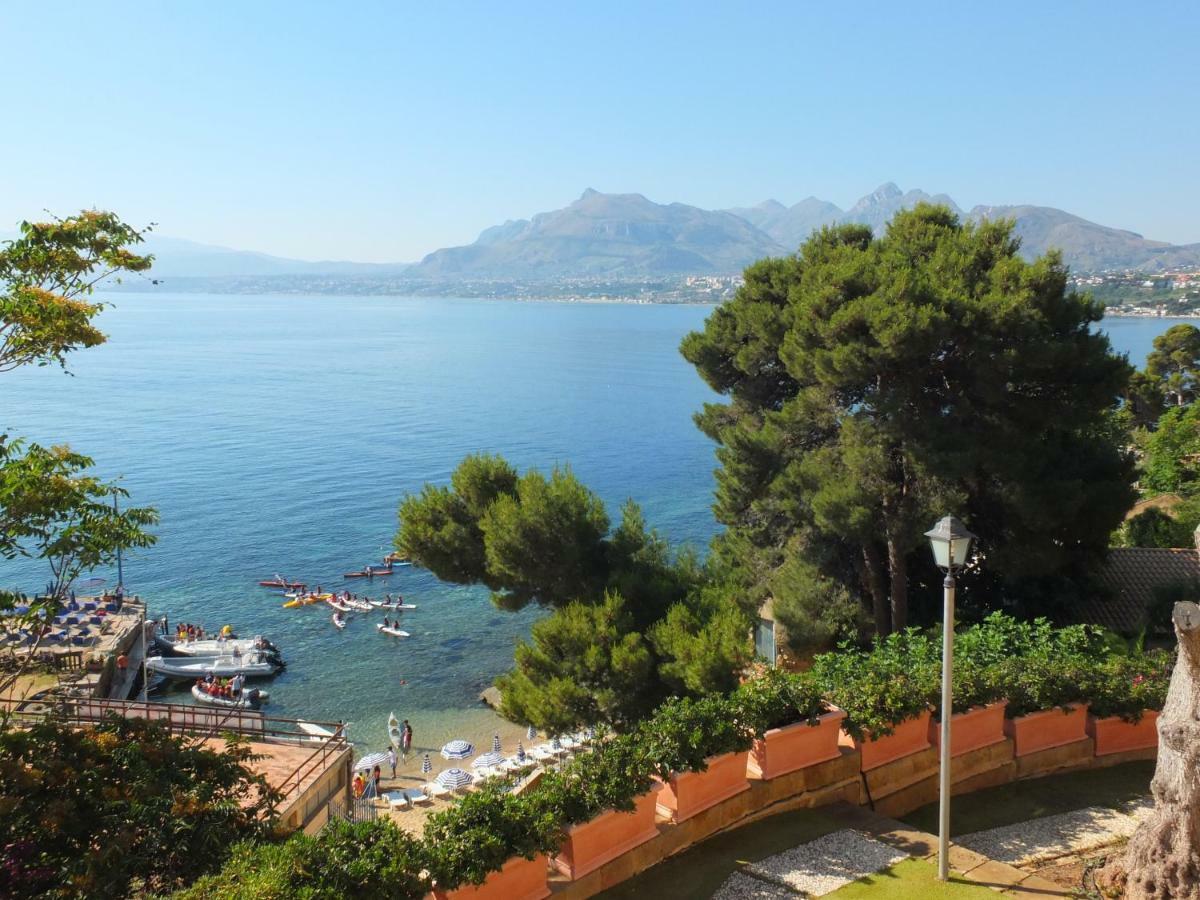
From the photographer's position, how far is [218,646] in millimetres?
26719

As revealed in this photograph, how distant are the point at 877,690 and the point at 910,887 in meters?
1.66

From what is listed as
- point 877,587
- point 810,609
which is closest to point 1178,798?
point 810,609

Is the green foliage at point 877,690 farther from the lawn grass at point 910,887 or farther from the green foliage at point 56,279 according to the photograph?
the green foliage at point 56,279

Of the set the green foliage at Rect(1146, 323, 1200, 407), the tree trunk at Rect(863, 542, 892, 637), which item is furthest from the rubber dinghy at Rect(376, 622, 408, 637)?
the green foliage at Rect(1146, 323, 1200, 407)

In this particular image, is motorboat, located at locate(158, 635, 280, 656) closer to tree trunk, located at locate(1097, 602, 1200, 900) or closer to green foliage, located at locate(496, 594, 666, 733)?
green foliage, located at locate(496, 594, 666, 733)

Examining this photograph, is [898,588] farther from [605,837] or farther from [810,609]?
[605,837]

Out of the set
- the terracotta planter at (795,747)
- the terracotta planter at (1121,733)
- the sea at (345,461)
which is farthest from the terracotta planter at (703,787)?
the sea at (345,461)

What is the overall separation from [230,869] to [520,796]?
1.65 metres

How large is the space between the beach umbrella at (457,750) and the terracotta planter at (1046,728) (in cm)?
1496

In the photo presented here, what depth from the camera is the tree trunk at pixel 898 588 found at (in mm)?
14934

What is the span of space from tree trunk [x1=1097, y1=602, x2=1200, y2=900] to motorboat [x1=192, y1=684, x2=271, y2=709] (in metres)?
22.1

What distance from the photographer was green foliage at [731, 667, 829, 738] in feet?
21.2

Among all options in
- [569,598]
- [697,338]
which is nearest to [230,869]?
[569,598]

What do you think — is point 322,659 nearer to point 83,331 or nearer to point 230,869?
point 83,331
